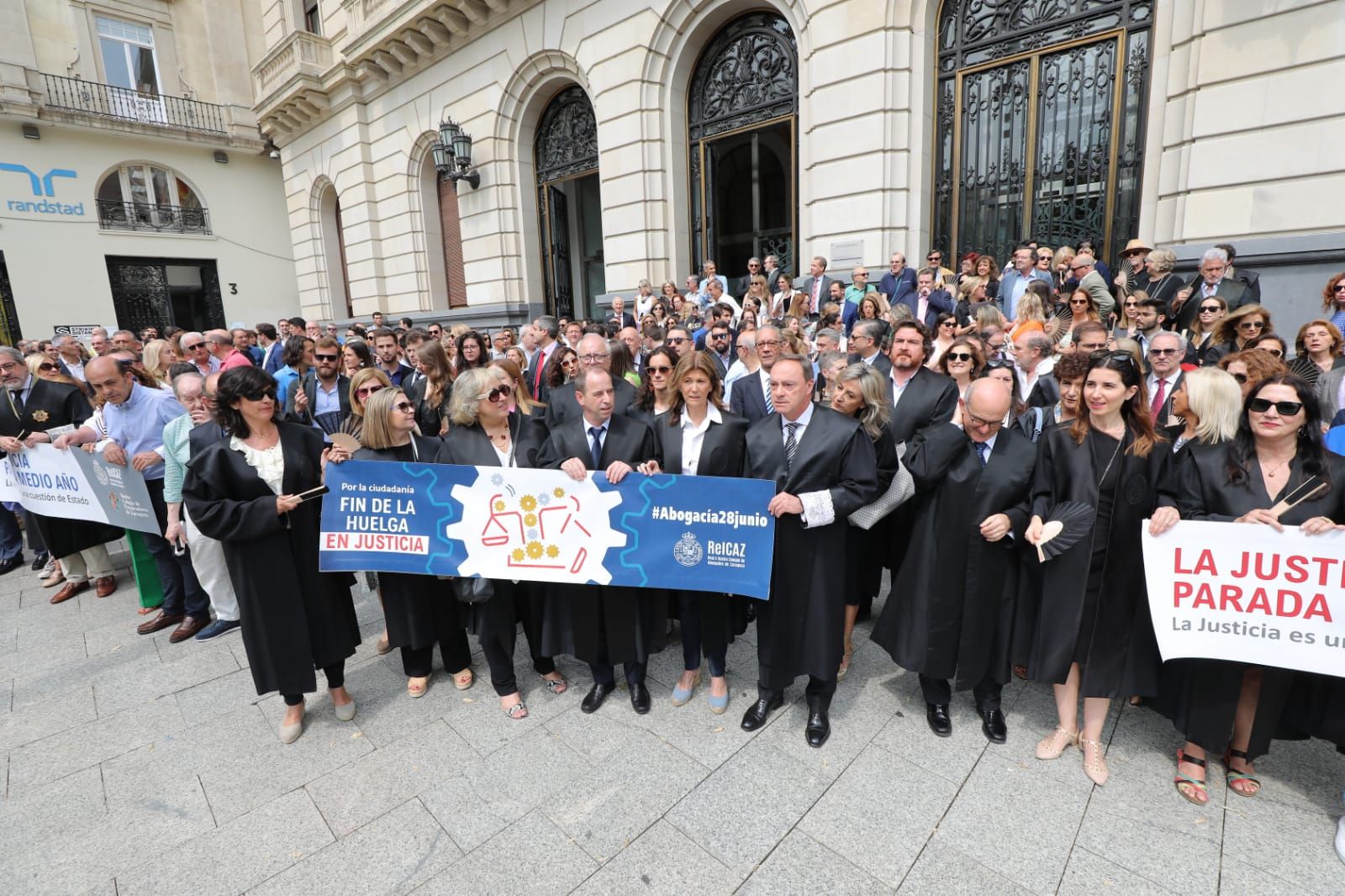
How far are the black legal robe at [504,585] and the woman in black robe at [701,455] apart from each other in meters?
0.78

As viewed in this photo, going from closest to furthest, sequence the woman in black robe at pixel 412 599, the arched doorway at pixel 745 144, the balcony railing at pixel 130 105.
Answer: the woman in black robe at pixel 412 599 < the arched doorway at pixel 745 144 < the balcony railing at pixel 130 105

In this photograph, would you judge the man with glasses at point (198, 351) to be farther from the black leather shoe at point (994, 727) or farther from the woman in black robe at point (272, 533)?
the black leather shoe at point (994, 727)

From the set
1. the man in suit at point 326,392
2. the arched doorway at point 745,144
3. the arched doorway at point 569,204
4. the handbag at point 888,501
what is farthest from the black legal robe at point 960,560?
the arched doorway at point 569,204

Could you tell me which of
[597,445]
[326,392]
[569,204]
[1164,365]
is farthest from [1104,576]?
[569,204]

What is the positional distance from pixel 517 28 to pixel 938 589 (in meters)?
15.7

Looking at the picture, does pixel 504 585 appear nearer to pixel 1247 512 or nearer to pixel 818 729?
pixel 818 729

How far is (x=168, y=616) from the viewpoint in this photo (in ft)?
17.0

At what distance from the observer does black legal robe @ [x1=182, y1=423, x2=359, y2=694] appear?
3.38m

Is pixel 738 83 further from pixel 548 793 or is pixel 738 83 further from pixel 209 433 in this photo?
pixel 548 793

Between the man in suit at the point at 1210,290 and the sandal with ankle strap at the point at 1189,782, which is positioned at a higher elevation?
the man in suit at the point at 1210,290

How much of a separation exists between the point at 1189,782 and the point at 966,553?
144cm

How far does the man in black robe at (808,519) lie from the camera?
334cm

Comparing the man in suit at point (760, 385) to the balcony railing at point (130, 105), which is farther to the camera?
the balcony railing at point (130, 105)

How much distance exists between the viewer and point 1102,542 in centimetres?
308
